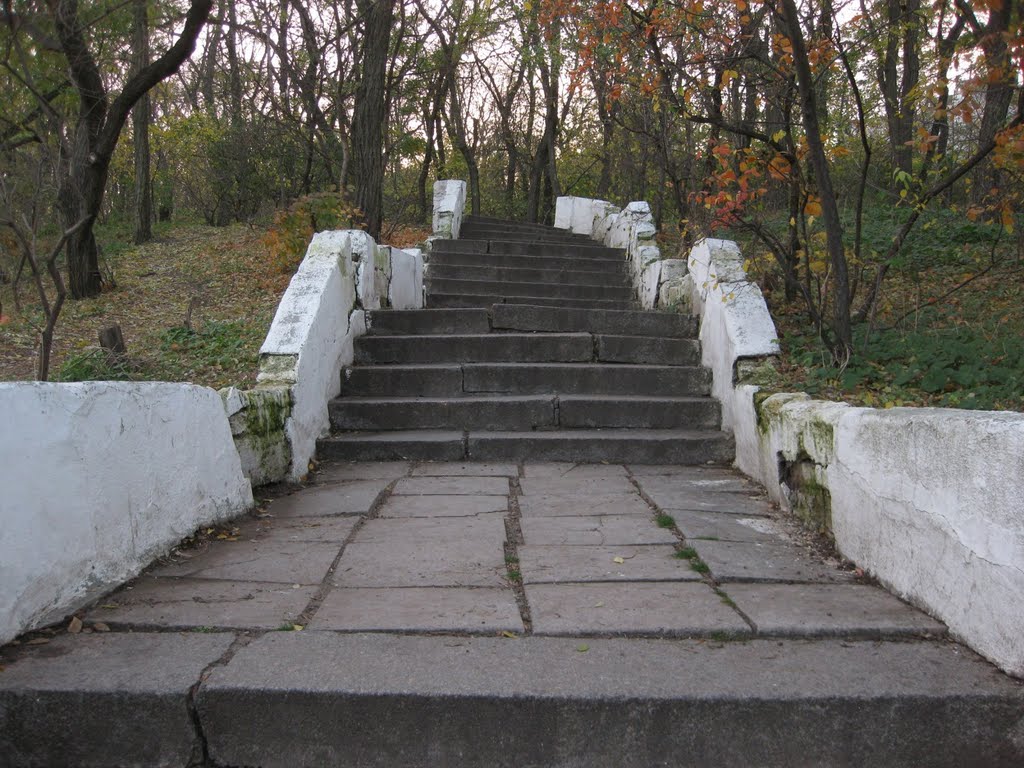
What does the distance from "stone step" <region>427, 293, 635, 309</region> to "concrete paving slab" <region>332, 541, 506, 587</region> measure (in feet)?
14.1

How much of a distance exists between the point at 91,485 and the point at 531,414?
9.39 ft

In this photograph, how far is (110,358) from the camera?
17.8ft

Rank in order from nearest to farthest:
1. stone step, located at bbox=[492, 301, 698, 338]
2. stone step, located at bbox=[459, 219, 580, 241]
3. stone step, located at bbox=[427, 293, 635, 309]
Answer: stone step, located at bbox=[492, 301, 698, 338] → stone step, located at bbox=[427, 293, 635, 309] → stone step, located at bbox=[459, 219, 580, 241]

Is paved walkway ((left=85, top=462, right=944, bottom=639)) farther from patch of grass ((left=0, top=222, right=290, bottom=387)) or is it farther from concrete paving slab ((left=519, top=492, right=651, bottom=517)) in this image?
patch of grass ((left=0, top=222, right=290, bottom=387))

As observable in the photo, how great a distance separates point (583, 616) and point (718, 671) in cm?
46

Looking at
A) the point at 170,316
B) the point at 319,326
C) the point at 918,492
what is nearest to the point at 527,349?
the point at 319,326

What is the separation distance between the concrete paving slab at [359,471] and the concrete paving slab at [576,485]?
28.8 inches

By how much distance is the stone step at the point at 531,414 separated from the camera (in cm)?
473

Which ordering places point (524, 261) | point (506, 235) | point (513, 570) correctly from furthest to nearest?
point (506, 235), point (524, 261), point (513, 570)

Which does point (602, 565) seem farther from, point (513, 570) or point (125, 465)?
point (125, 465)

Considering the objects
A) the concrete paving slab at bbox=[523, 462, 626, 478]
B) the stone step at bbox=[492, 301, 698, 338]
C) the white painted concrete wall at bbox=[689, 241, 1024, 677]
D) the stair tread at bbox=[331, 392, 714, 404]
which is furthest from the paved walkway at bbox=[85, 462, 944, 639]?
the stone step at bbox=[492, 301, 698, 338]

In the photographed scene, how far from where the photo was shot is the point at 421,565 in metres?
2.71

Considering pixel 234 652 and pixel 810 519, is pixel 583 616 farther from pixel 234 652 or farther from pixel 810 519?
pixel 810 519

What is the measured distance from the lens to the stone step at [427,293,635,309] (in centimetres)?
702
